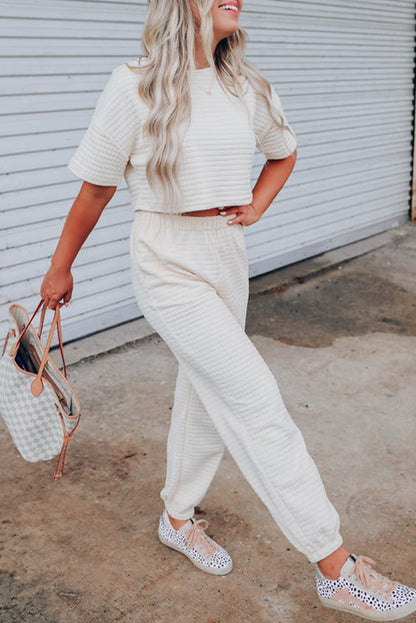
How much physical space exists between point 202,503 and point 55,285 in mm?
1228

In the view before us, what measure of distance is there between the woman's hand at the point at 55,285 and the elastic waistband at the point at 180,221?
30 centimetres

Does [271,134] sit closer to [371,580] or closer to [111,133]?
[111,133]

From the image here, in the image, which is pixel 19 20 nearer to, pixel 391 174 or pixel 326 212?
pixel 326 212

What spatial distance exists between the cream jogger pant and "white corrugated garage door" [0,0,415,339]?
2.27 metres

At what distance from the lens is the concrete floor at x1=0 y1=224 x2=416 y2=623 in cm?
236

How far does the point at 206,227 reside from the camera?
209 cm

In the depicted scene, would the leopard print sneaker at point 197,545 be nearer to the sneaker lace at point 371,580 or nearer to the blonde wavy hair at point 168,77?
the sneaker lace at point 371,580

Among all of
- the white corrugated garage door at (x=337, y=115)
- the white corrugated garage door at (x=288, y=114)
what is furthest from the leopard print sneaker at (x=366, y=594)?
the white corrugated garage door at (x=337, y=115)

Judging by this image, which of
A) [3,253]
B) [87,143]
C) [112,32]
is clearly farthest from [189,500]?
[112,32]

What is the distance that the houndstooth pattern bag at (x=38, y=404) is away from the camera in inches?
87.0

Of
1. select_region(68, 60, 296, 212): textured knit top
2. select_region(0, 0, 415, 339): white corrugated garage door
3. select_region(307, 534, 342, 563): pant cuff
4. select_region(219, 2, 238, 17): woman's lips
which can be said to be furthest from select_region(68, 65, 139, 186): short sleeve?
select_region(0, 0, 415, 339): white corrugated garage door

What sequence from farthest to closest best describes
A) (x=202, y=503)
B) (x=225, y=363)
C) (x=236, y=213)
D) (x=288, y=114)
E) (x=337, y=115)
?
1. (x=337, y=115)
2. (x=288, y=114)
3. (x=202, y=503)
4. (x=236, y=213)
5. (x=225, y=363)

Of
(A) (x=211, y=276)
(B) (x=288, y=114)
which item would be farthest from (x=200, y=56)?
(B) (x=288, y=114)

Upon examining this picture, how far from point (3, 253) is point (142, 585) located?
2353mm
